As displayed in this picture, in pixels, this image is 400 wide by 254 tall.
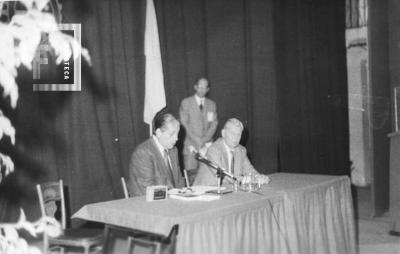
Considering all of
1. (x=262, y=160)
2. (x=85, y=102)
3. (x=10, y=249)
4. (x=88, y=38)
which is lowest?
(x=262, y=160)

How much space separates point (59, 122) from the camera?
462 cm

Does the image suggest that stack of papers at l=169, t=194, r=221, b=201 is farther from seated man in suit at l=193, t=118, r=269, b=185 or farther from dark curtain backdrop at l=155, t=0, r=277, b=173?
dark curtain backdrop at l=155, t=0, r=277, b=173

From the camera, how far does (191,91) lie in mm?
5734

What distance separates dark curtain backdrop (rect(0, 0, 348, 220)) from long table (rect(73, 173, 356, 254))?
1.80 metres

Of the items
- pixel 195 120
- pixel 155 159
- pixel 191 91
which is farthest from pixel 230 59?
pixel 155 159

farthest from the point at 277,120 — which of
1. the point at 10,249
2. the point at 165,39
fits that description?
the point at 10,249

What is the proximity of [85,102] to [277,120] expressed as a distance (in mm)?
3048

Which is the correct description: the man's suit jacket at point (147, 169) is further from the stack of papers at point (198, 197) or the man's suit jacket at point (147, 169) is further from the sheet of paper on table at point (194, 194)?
the stack of papers at point (198, 197)

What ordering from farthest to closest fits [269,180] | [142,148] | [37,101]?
[37,101] < [269,180] < [142,148]

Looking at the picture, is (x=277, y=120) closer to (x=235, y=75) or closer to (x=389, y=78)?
(x=235, y=75)

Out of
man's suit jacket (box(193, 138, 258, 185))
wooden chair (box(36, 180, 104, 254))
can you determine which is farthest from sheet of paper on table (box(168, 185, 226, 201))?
wooden chair (box(36, 180, 104, 254))

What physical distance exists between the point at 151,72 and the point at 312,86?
3182 mm

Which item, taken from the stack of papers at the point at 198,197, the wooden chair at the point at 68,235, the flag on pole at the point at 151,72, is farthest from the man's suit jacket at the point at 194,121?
the stack of papers at the point at 198,197

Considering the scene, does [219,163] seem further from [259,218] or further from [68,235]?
[68,235]
